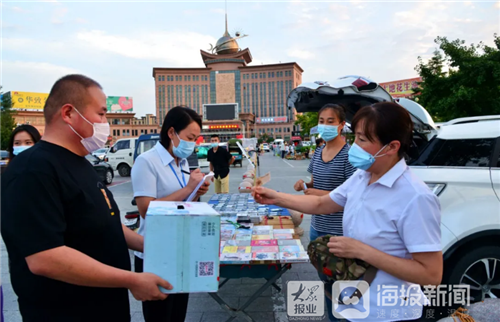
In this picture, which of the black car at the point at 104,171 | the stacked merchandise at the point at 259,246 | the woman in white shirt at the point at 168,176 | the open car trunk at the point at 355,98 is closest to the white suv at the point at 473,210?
the open car trunk at the point at 355,98

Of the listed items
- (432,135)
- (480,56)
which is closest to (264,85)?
(480,56)

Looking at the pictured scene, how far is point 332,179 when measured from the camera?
119 inches

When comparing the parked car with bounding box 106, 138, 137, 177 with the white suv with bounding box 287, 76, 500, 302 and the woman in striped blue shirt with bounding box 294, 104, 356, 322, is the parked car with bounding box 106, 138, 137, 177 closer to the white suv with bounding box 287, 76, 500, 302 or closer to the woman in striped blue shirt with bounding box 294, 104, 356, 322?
the woman in striped blue shirt with bounding box 294, 104, 356, 322

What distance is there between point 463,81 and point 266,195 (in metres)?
12.5

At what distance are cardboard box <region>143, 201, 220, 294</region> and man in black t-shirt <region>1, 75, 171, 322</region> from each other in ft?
0.23

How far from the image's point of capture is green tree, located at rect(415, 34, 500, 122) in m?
10.9

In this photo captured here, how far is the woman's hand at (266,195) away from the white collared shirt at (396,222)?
72cm

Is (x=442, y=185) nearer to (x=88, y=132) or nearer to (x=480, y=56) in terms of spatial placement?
(x=88, y=132)

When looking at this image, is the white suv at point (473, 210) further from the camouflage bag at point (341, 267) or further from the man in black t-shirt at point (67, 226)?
the man in black t-shirt at point (67, 226)

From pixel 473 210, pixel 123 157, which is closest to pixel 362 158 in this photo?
pixel 473 210

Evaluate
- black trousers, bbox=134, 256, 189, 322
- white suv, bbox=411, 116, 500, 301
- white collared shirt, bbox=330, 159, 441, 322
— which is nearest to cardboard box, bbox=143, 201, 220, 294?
white collared shirt, bbox=330, 159, 441, 322

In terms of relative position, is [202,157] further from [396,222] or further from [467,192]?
[396,222]

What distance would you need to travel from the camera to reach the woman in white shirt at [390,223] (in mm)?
1431

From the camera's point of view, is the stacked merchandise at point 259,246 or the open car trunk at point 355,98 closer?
the stacked merchandise at point 259,246
